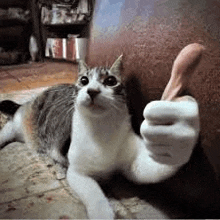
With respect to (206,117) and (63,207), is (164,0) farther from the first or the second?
(63,207)

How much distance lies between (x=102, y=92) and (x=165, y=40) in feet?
0.36

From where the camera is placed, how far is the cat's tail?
0.69 metres

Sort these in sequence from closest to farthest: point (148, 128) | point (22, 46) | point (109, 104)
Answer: point (148, 128)
point (109, 104)
point (22, 46)

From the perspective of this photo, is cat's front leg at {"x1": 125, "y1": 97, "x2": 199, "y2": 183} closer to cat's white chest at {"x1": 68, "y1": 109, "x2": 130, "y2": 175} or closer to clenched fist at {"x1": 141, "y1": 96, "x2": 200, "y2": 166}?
clenched fist at {"x1": 141, "y1": 96, "x2": 200, "y2": 166}

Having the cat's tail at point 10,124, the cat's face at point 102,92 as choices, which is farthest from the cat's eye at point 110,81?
the cat's tail at point 10,124

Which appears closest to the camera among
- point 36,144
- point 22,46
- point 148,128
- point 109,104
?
point 148,128

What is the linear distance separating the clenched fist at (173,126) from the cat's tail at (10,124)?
479 millimetres

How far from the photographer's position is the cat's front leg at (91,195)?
0.39 m

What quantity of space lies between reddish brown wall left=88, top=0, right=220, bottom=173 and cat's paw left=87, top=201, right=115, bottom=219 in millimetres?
146

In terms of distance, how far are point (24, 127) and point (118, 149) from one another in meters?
0.35

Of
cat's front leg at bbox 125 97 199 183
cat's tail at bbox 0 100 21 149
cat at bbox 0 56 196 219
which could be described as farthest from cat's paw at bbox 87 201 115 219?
cat's tail at bbox 0 100 21 149

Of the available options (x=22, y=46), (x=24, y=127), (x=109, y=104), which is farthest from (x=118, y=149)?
(x=22, y=46)

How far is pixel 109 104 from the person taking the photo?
399mm

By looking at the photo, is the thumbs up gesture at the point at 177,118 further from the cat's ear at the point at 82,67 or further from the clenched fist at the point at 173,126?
the cat's ear at the point at 82,67
